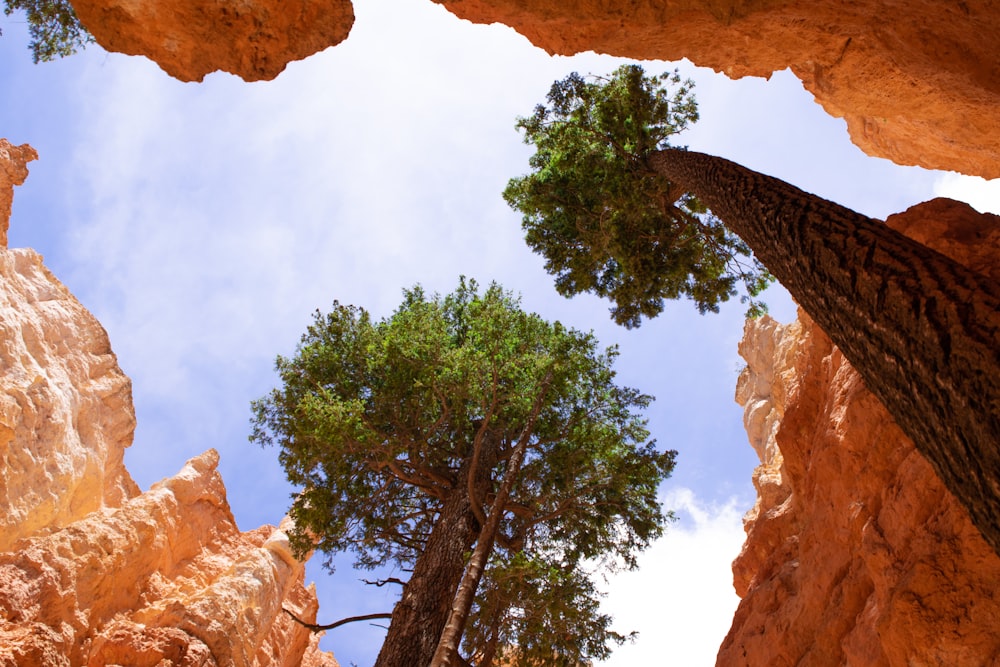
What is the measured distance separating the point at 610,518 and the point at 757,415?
40.7ft

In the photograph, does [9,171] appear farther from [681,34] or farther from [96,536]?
[681,34]

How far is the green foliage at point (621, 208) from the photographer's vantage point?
40.0 feet

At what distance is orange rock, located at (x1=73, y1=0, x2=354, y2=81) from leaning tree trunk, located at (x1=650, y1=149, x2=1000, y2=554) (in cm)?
553

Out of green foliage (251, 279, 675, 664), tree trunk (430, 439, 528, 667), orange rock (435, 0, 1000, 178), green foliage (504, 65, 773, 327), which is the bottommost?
tree trunk (430, 439, 528, 667)

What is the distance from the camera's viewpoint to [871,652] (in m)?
6.41

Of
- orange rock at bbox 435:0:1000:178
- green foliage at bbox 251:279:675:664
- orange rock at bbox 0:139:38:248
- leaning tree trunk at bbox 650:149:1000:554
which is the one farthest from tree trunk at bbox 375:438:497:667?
orange rock at bbox 0:139:38:248

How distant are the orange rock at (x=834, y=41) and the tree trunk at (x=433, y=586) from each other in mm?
7421

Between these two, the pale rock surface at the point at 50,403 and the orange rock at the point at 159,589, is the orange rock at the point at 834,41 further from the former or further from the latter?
the pale rock surface at the point at 50,403

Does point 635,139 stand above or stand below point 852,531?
above

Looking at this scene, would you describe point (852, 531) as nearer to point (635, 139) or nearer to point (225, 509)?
point (635, 139)

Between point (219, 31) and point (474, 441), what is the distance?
24.7 feet

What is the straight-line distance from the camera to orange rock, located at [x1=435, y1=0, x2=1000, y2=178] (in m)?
6.86

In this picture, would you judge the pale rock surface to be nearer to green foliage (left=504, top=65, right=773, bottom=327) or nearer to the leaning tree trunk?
green foliage (left=504, top=65, right=773, bottom=327)

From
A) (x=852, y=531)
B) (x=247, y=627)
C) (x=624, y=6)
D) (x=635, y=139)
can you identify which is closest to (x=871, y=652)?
(x=852, y=531)
